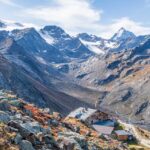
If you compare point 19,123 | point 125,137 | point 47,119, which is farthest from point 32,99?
point 19,123

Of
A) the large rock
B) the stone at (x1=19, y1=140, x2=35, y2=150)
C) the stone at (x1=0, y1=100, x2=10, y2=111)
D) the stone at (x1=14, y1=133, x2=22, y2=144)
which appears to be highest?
the stone at (x1=0, y1=100, x2=10, y2=111)

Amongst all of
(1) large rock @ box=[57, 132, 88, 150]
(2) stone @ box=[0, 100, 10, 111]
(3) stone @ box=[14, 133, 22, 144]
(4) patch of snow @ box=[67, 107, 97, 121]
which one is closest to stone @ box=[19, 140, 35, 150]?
(3) stone @ box=[14, 133, 22, 144]

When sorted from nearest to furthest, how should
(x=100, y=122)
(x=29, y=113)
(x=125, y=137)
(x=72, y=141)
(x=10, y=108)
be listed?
(x=72, y=141) → (x=10, y=108) → (x=29, y=113) → (x=125, y=137) → (x=100, y=122)

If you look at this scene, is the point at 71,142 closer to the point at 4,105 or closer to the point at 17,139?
the point at 17,139

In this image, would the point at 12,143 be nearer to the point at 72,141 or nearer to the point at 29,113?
the point at 72,141

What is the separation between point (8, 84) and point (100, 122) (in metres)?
84.1

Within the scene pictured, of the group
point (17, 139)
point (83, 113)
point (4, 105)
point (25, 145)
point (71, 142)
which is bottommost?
point (83, 113)

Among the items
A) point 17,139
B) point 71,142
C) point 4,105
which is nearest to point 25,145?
point 17,139

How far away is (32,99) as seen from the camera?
195 m

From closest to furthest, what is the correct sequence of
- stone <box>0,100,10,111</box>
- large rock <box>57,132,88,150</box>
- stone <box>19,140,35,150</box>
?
stone <box>19,140,35,150</box>
large rock <box>57,132,88,150</box>
stone <box>0,100,10,111</box>

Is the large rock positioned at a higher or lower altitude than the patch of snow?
higher

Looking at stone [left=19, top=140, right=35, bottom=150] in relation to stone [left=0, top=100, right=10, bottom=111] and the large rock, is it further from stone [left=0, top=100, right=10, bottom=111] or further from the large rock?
stone [left=0, top=100, right=10, bottom=111]

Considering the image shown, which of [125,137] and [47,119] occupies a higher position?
[47,119]

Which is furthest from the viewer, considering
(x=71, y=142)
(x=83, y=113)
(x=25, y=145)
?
(x=83, y=113)
